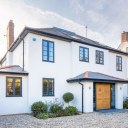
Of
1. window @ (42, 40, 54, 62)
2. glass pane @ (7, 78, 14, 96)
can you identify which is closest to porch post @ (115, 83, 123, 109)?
window @ (42, 40, 54, 62)

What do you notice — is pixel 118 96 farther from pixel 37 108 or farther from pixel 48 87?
pixel 37 108

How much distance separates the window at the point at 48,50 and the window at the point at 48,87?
1647 millimetres

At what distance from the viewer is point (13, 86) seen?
52.3 feet

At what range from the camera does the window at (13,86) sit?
15734mm

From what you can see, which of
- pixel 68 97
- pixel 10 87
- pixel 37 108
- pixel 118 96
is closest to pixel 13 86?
pixel 10 87

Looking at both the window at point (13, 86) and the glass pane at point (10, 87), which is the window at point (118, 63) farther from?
the glass pane at point (10, 87)

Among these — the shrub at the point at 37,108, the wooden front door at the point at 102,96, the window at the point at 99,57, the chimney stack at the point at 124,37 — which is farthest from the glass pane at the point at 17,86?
the chimney stack at the point at 124,37

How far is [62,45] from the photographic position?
61.6 feet

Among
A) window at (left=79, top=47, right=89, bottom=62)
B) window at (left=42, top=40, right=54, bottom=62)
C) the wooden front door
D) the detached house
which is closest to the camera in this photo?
the detached house

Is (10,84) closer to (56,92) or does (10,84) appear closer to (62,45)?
(56,92)

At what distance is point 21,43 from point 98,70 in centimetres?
797

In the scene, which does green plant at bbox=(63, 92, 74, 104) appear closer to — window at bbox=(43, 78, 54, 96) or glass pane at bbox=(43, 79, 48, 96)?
window at bbox=(43, 78, 54, 96)

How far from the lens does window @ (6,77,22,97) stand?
1573 centimetres

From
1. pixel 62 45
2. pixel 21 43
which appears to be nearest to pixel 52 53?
pixel 62 45
